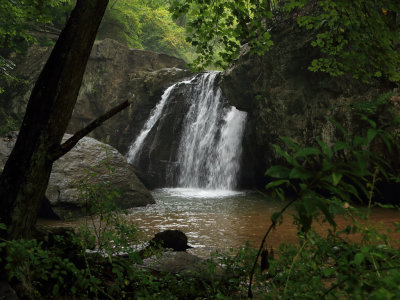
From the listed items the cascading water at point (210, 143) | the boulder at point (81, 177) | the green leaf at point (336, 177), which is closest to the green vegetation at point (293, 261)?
the green leaf at point (336, 177)

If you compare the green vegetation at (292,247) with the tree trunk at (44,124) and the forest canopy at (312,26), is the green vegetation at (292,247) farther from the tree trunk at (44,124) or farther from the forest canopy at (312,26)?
the tree trunk at (44,124)

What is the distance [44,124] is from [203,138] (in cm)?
1243

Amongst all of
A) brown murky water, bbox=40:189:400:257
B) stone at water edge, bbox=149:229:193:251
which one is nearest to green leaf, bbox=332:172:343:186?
brown murky water, bbox=40:189:400:257

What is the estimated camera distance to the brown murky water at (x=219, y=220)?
583 centimetres

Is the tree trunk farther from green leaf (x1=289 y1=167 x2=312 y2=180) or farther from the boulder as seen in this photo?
the boulder

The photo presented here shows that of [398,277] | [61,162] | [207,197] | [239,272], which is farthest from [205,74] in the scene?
[398,277]

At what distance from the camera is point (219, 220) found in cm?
754

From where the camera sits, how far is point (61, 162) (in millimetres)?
8891

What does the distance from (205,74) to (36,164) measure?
15.4m

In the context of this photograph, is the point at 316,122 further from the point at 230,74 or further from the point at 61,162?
the point at 61,162

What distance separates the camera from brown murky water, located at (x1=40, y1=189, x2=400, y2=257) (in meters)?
5.83

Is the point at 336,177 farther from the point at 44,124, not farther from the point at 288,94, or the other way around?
the point at 288,94

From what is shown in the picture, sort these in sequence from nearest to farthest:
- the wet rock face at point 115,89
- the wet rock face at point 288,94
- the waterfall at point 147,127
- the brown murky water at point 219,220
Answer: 1. the brown murky water at point 219,220
2. the wet rock face at point 288,94
3. the waterfall at point 147,127
4. the wet rock face at point 115,89

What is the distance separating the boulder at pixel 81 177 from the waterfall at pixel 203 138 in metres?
4.91
